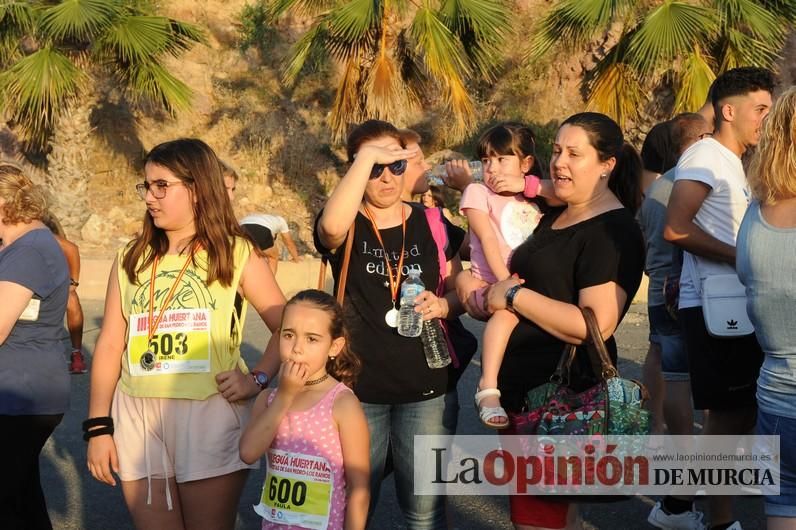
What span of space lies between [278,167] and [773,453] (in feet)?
63.5

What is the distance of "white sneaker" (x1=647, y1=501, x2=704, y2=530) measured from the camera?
4488 mm

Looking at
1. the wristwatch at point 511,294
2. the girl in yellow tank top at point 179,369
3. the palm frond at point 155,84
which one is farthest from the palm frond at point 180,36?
the wristwatch at point 511,294

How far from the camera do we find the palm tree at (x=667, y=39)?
12125mm

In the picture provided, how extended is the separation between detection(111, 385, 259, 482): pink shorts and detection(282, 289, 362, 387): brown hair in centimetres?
39

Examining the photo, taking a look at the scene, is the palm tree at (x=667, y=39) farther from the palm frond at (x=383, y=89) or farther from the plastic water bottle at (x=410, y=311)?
the plastic water bottle at (x=410, y=311)

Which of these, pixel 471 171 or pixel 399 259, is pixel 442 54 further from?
pixel 399 259

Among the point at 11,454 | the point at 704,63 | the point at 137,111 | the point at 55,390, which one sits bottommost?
the point at 11,454

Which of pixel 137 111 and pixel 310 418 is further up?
pixel 137 111

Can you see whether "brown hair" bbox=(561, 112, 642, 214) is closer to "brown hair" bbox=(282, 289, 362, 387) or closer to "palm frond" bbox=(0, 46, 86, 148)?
"brown hair" bbox=(282, 289, 362, 387)

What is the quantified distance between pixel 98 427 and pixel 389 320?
3.63ft

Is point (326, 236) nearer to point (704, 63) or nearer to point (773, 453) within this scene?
point (773, 453)

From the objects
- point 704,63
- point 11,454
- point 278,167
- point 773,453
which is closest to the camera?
point 773,453

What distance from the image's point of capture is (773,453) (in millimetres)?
3035

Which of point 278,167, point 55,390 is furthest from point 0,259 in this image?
point 278,167
